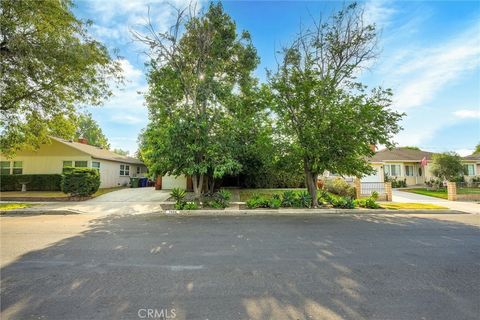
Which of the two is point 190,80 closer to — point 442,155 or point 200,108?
point 200,108

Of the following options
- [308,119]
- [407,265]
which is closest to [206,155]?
[308,119]

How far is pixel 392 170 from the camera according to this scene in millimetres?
26641

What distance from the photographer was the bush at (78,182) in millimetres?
15594

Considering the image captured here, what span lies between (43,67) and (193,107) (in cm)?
902

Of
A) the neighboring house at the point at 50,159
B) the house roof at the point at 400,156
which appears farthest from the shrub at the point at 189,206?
the house roof at the point at 400,156

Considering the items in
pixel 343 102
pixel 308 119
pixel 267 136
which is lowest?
pixel 267 136

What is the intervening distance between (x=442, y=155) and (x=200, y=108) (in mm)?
22664

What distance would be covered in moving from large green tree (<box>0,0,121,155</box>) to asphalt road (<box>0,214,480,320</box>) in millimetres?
10407

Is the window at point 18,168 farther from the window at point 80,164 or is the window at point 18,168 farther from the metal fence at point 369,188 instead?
the metal fence at point 369,188

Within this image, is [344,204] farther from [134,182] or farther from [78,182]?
[134,182]

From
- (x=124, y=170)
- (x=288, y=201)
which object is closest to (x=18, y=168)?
(x=124, y=170)

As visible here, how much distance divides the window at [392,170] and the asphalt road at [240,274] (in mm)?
20743

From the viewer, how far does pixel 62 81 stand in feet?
47.6

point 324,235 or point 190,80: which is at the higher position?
point 190,80
